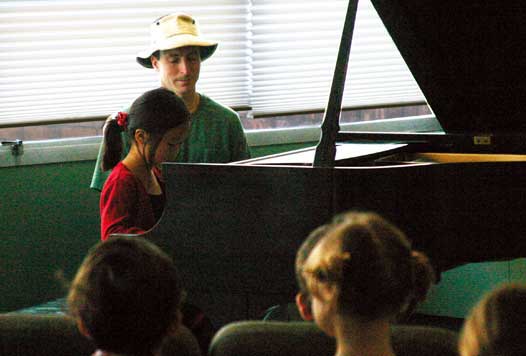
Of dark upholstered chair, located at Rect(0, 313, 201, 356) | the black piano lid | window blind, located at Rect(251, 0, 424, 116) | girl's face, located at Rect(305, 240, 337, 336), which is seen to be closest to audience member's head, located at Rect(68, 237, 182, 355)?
dark upholstered chair, located at Rect(0, 313, 201, 356)

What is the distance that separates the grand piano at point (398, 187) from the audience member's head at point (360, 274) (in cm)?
106

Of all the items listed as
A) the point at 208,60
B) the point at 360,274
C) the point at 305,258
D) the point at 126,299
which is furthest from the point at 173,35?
the point at 126,299

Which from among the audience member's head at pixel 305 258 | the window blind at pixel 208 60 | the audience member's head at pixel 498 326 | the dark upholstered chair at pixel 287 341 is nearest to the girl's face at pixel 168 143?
the window blind at pixel 208 60

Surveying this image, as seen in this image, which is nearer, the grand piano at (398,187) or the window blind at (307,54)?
the grand piano at (398,187)

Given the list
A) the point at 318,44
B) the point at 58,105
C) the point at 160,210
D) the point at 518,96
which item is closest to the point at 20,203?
the point at 58,105

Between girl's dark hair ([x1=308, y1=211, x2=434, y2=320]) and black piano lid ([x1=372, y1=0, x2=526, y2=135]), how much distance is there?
5.37 feet

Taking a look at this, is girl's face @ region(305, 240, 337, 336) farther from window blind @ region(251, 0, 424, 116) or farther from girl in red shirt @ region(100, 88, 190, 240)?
window blind @ region(251, 0, 424, 116)

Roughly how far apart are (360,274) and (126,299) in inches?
16.8

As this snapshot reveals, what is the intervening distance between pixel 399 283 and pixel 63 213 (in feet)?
8.79

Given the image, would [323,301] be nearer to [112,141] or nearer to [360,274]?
[360,274]

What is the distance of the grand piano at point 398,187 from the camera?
9.18 ft

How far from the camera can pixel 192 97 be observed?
3.85m

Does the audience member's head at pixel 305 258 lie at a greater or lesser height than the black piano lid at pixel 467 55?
lesser

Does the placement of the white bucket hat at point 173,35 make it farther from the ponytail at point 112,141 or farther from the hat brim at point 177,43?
the ponytail at point 112,141
